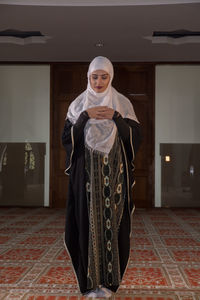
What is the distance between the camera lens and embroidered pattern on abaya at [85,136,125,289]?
195 cm

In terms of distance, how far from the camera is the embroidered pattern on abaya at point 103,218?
195cm

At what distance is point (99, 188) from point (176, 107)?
464cm

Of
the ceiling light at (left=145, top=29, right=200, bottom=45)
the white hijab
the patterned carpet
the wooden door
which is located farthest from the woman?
the wooden door

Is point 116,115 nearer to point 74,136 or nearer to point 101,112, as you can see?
point 101,112

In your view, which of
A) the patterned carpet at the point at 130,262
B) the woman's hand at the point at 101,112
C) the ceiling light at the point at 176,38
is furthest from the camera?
the ceiling light at the point at 176,38

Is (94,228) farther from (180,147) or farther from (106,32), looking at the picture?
(180,147)

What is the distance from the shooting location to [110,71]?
2.00 metres

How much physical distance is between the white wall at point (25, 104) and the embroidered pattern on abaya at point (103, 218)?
4.44 meters

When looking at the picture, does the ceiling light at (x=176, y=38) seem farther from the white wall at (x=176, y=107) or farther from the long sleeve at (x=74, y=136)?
the long sleeve at (x=74, y=136)

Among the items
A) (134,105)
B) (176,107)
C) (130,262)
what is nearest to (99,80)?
(130,262)

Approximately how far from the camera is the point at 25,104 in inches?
250

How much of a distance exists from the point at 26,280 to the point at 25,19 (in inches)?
132

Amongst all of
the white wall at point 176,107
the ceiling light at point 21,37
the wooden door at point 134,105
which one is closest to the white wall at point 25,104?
the wooden door at point 134,105

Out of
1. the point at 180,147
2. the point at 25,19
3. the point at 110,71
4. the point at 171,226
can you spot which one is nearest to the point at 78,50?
the point at 25,19
